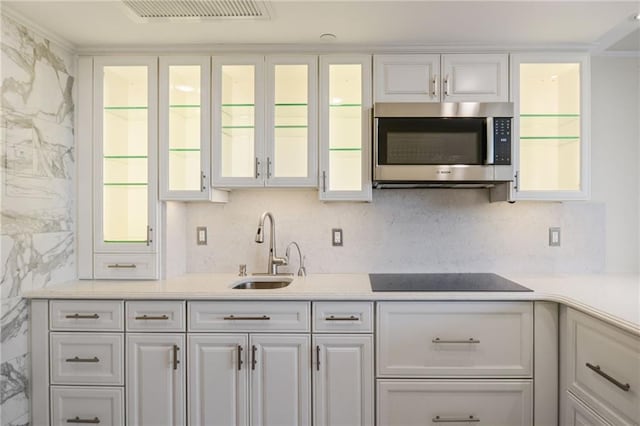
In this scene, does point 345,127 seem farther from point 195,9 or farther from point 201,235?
point 201,235

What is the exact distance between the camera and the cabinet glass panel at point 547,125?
7.32 feet

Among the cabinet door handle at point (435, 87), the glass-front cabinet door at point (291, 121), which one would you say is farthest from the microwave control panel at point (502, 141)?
the glass-front cabinet door at point (291, 121)

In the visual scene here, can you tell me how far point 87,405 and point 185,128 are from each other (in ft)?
5.10

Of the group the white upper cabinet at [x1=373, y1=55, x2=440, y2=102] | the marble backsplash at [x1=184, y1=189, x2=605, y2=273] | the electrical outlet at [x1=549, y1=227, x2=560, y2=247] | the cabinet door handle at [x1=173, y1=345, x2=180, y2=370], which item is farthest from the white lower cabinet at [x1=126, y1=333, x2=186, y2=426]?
the electrical outlet at [x1=549, y1=227, x2=560, y2=247]

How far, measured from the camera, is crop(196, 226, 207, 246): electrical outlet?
2.57 meters

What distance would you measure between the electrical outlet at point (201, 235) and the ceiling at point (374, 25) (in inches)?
44.3

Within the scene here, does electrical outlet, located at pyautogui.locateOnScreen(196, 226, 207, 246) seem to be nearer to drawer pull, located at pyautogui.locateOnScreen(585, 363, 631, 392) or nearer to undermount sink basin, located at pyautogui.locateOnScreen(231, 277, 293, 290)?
undermount sink basin, located at pyautogui.locateOnScreen(231, 277, 293, 290)

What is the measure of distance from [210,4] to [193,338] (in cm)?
161

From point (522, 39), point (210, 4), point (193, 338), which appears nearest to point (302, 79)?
point (210, 4)

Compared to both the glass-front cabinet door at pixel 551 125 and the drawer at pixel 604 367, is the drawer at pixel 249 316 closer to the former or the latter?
the drawer at pixel 604 367

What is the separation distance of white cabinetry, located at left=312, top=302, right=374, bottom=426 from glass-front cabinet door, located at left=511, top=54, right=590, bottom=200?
117 cm

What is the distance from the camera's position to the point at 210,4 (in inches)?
70.8

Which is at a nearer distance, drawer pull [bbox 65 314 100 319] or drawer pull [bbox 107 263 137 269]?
drawer pull [bbox 65 314 100 319]

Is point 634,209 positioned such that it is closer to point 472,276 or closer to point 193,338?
point 472,276
